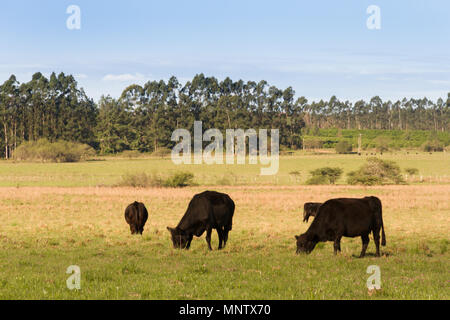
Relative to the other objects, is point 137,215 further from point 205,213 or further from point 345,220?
point 345,220

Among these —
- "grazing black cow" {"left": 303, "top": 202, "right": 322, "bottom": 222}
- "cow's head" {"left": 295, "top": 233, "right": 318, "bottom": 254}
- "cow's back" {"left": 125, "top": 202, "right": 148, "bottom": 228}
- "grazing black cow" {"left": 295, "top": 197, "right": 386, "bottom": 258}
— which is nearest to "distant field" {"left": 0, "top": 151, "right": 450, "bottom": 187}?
"grazing black cow" {"left": 303, "top": 202, "right": 322, "bottom": 222}

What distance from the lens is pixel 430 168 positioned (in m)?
92.9

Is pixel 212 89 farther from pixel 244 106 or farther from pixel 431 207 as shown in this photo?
pixel 431 207

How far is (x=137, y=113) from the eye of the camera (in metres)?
159

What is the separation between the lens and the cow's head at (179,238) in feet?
50.1

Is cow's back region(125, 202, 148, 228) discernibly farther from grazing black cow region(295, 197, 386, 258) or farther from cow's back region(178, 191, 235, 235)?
grazing black cow region(295, 197, 386, 258)

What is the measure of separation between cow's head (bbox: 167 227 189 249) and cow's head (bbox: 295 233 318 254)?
3353 millimetres

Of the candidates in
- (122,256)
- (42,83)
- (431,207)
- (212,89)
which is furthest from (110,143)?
(122,256)

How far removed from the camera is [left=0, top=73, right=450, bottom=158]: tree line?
450 feet

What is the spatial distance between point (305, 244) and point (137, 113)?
14899 cm

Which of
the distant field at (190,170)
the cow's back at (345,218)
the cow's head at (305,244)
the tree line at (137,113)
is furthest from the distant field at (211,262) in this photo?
the tree line at (137,113)

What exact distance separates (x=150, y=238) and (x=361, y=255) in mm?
7854

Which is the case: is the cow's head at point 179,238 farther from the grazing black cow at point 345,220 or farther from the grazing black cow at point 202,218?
the grazing black cow at point 345,220
